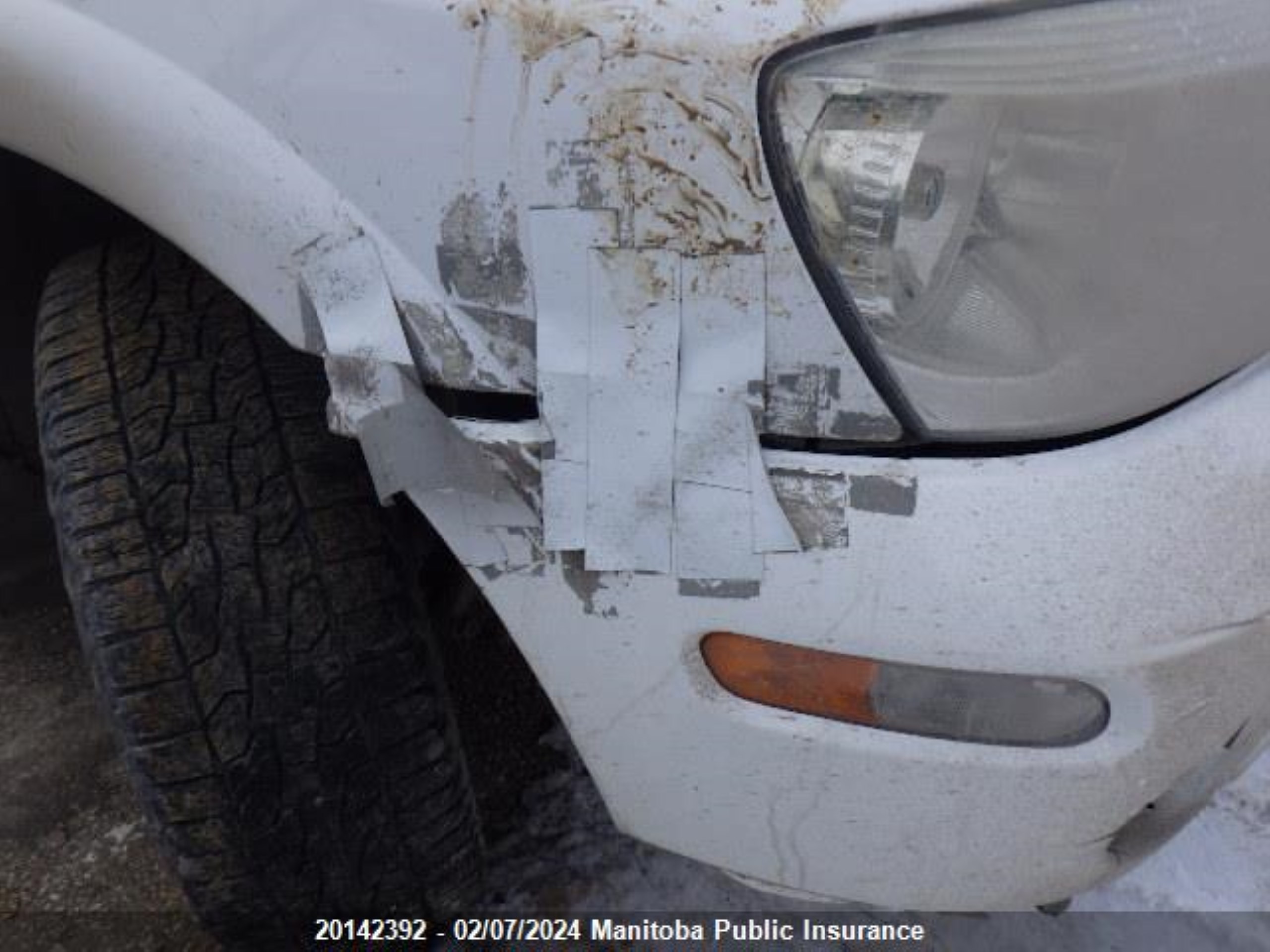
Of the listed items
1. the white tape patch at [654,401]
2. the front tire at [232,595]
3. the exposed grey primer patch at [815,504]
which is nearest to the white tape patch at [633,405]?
the white tape patch at [654,401]

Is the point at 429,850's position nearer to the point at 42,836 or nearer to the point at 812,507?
the point at 812,507

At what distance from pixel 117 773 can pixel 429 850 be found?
933 mm

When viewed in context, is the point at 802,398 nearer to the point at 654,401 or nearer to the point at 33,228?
the point at 654,401

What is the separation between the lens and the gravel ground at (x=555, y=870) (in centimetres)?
177

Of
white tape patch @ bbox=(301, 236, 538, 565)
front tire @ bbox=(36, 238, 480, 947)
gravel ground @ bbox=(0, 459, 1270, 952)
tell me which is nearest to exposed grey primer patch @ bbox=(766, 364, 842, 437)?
white tape patch @ bbox=(301, 236, 538, 565)

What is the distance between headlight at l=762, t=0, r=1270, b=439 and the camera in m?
0.94

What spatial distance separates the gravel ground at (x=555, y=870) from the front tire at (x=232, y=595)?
0.47 meters

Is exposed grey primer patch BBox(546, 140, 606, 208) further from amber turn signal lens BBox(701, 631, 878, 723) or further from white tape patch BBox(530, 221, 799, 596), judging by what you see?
amber turn signal lens BBox(701, 631, 878, 723)

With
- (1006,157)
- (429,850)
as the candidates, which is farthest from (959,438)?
(429,850)

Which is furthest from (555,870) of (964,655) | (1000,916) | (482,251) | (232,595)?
(482,251)

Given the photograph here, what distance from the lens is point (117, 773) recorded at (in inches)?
84.4

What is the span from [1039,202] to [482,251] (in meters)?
0.48

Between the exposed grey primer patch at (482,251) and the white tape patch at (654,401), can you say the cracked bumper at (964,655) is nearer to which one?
the white tape patch at (654,401)

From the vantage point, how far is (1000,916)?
179cm
